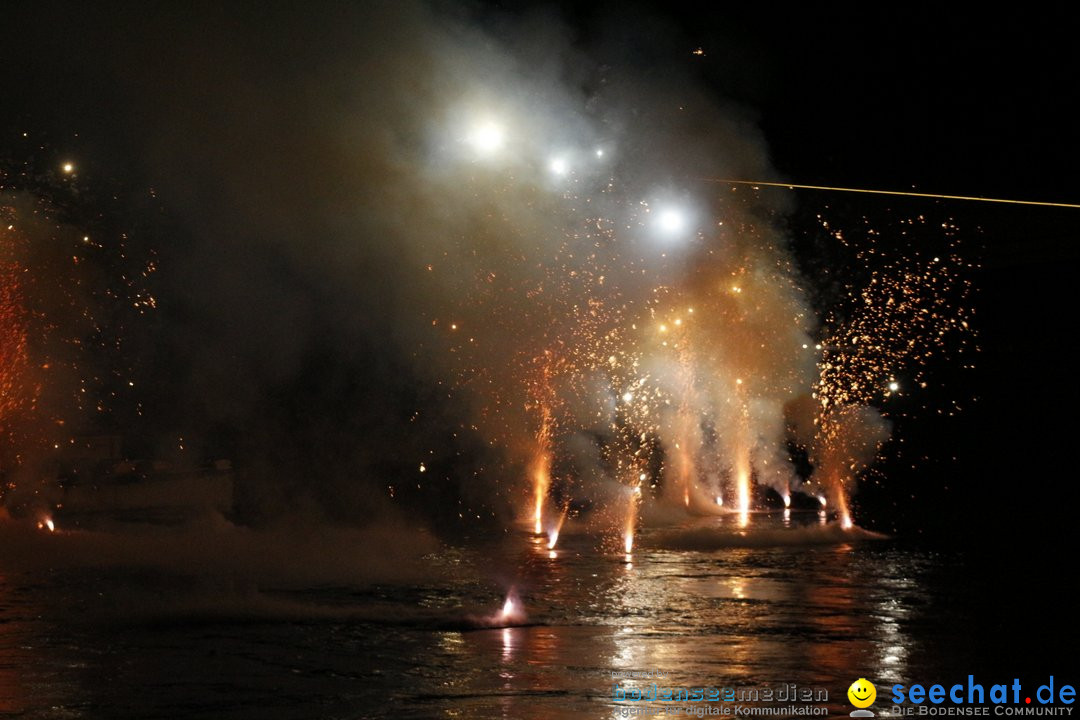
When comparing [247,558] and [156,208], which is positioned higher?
[156,208]

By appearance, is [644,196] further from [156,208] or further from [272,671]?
[272,671]

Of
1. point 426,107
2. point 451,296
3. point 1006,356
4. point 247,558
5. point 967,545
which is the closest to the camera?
point 426,107

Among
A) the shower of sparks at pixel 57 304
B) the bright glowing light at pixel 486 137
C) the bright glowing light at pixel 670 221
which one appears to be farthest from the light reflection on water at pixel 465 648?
the bright glowing light at pixel 670 221

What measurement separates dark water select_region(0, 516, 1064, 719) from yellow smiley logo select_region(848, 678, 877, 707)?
0.07 metres

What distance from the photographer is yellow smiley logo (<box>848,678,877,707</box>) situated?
5.23m

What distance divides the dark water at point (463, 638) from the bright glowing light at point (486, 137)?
372 cm

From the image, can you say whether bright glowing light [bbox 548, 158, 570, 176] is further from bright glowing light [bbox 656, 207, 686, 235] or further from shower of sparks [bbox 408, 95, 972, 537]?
bright glowing light [bbox 656, 207, 686, 235]

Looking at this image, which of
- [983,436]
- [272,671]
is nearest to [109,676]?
[272,671]

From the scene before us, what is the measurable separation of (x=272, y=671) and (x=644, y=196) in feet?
27.3

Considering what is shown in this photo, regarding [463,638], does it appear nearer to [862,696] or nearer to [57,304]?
[862,696]

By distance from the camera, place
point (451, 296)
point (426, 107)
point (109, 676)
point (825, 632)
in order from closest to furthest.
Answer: point (109, 676) < point (825, 632) < point (426, 107) < point (451, 296)

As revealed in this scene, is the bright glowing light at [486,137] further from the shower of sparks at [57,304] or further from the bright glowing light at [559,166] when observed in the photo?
the shower of sparks at [57,304]

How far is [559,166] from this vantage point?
11.0m

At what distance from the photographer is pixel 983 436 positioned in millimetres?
20141
